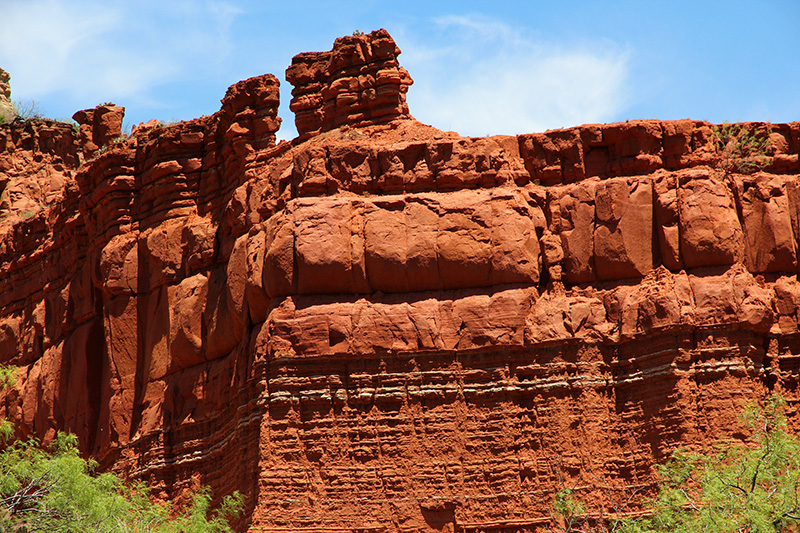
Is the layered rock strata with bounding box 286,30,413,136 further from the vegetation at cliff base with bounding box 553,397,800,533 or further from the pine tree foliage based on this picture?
the pine tree foliage

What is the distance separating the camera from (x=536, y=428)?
28.3 metres

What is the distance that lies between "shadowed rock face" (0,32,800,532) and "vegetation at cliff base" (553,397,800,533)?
0.64m

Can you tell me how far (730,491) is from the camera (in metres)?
23.7

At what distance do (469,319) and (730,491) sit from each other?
24.9 feet

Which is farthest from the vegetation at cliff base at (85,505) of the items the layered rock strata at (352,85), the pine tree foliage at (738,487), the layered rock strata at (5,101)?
the layered rock strata at (5,101)

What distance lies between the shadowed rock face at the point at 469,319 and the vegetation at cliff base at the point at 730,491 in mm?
642

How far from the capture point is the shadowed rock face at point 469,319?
28.2 m

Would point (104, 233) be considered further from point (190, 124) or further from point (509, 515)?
point (509, 515)

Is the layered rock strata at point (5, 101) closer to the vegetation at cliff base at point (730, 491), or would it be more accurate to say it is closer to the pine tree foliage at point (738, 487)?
the vegetation at cliff base at point (730, 491)

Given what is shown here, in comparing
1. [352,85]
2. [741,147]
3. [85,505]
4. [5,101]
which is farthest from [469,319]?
[5,101]

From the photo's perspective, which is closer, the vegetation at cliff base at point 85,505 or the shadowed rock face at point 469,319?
the vegetation at cliff base at point 85,505

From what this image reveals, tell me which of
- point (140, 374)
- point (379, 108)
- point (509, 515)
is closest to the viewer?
point (509, 515)

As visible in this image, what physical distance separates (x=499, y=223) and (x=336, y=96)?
19.8 feet

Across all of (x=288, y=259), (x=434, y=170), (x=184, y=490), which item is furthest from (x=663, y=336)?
(x=184, y=490)
